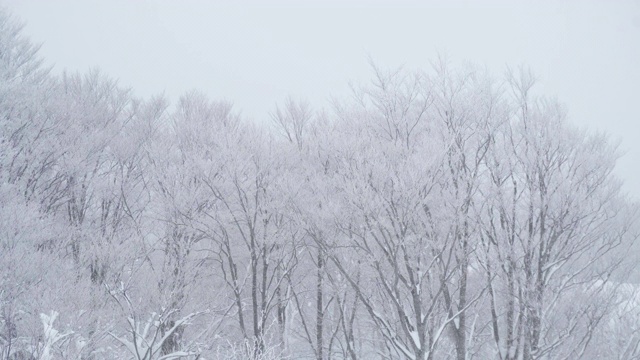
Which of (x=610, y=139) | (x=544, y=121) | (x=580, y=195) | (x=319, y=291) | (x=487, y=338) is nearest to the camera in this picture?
(x=580, y=195)

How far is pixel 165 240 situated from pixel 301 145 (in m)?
5.76

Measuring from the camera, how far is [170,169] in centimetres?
1402

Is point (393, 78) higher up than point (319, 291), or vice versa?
point (393, 78)

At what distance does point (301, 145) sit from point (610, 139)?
9.93 m

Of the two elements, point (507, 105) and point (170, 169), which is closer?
point (507, 105)

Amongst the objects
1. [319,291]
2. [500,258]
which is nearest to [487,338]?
[500,258]

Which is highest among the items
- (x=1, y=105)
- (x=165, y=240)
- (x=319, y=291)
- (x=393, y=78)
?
(x=393, y=78)

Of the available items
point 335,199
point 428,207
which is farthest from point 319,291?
point 428,207

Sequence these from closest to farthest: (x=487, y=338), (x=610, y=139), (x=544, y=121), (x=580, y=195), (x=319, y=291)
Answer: (x=580, y=195), (x=544, y=121), (x=610, y=139), (x=319, y=291), (x=487, y=338)

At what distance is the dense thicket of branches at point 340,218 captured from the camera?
35.5ft

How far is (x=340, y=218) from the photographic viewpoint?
1152cm

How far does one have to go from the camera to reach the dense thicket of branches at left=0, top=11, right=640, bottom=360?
10.8m

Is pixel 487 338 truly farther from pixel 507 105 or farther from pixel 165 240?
pixel 165 240

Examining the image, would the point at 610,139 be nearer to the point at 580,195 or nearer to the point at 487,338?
the point at 580,195
